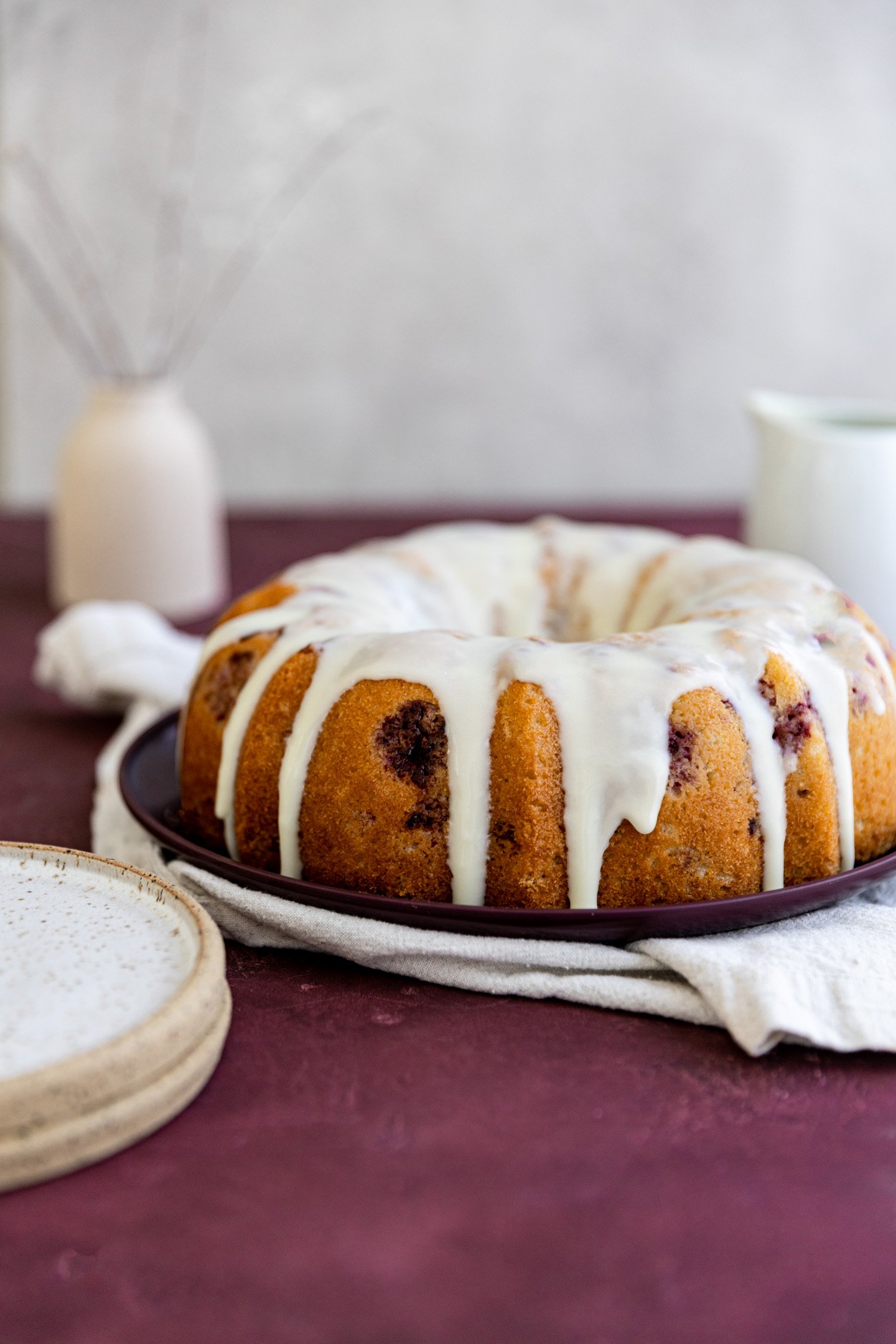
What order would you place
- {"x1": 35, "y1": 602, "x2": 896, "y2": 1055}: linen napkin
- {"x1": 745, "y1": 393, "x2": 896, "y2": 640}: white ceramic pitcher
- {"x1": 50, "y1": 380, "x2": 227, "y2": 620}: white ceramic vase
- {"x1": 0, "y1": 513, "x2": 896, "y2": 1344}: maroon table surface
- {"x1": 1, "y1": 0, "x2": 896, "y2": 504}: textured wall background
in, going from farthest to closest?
{"x1": 1, "y1": 0, "x2": 896, "y2": 504}: textured wall background < {"x1": 50, "y1": 380, "x2": 227, "y2": 620}: white ceramic vase < {"x1": 745, "y1": 393, "x2": 896, "y2": 640}: white ceramic pitcher < {"x1": 35, "y1": 602, "x2": 896, "y2": 1055}: linen napkin < {"x1": 0, "y1": 513, "x2": 896, "y2": 1344}: maroon table surface

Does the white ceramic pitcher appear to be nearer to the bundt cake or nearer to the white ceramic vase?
the bundt cake

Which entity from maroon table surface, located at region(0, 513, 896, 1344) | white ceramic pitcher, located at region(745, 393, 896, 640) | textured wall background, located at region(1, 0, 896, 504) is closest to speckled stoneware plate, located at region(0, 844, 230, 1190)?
maroon table surface, located at region(0, 513, 896, 1344)

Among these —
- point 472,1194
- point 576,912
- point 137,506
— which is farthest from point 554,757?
point 137,506

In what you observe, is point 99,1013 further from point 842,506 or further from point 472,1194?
point 842,506

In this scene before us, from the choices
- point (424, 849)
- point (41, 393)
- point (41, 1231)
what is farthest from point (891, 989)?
point (41, 393)

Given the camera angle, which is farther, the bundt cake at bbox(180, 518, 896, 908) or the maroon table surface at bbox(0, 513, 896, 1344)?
the bundt cake at bbox(180, 518, 896, 908)

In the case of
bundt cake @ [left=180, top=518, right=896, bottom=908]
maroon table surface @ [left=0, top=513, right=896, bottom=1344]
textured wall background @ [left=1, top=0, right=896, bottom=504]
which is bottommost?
maroon table surface @ [left=0, top=513, right=896, bottom=1344]

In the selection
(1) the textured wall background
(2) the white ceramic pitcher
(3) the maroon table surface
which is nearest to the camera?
(3) the maroon table surface

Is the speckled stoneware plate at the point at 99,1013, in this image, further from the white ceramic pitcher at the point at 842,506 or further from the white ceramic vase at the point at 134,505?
the white ceramic vase at the point at 134,505
